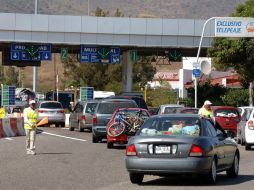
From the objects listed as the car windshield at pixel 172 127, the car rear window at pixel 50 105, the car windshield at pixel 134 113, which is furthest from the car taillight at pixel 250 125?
the car rear window at pixel 50 105

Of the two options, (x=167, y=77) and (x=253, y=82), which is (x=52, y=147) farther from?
(x=167, y=77)

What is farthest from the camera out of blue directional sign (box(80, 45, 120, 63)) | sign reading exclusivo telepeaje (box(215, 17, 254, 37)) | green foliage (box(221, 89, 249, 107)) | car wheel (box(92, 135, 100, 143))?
green foliage (box(221, 89, 249, 107))

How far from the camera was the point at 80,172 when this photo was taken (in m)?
19.9

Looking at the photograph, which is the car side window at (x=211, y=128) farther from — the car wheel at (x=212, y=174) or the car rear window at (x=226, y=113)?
the car rear window at (x=226, y=113)

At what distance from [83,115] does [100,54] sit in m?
17.2

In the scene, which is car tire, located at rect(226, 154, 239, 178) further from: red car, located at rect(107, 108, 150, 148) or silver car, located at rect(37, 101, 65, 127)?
silver car, located at rect(37, 101, 65, 127)

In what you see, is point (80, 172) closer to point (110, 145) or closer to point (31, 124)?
point (31, 124)

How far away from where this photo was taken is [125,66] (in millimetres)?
60750

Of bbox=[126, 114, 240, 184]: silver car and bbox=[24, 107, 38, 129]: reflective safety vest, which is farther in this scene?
bbox=[24, 107, 38, 129]: reflective safety vest

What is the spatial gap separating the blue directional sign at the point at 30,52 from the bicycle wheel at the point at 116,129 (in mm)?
28607

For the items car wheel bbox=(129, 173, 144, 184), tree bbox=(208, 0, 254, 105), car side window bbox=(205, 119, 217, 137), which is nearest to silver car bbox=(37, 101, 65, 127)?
tree bbox=(208, 0, 254, 105)

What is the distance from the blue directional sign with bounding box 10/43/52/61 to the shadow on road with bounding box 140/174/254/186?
39.2 meters

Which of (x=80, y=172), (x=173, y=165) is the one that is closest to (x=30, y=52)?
(x=80, y=172)

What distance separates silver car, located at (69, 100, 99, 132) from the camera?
41.3m
